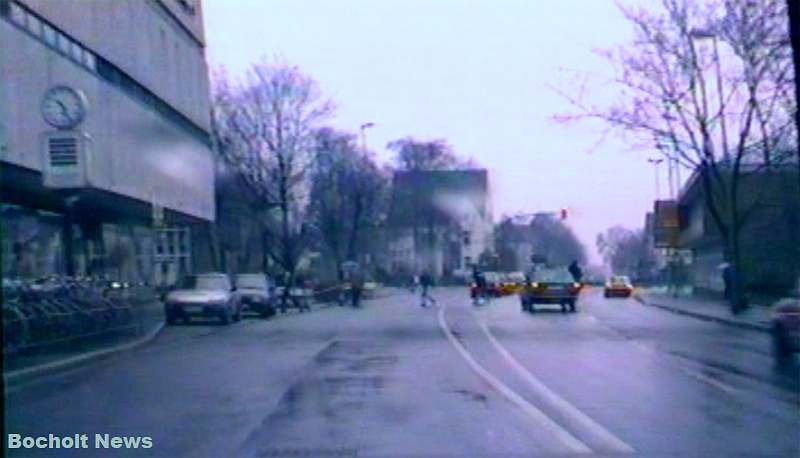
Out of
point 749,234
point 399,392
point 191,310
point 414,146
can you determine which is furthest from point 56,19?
point 414,146

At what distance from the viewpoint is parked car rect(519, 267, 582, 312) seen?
52812 millimetres

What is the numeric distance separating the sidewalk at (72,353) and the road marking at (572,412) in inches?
282

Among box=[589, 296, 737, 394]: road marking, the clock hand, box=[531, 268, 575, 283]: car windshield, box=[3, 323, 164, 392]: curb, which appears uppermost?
the clock hand

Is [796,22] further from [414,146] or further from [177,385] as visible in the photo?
[414,146]

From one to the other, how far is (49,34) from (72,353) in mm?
12384

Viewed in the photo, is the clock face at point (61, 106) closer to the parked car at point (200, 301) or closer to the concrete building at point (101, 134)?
the concrete building at point (101, 134)

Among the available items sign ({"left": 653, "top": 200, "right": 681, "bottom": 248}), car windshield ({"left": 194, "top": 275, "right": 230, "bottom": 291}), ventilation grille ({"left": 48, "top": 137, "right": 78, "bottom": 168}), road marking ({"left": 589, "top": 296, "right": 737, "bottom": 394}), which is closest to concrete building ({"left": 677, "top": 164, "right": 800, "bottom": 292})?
sign ({"left": 653, "top": 200, "right": 681, "bottom": 248})

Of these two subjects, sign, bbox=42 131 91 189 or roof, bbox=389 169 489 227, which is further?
roof, bbox=389 169 489 227

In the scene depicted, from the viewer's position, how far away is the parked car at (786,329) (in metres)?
24.2

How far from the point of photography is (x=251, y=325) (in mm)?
44031

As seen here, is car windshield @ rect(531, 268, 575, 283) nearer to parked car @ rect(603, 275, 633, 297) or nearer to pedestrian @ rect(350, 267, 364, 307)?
pedestrian @ rect(350, 267, 364, 307)

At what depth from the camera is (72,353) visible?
26750 mm

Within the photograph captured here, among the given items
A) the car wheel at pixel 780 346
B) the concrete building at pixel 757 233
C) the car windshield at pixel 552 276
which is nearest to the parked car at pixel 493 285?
the concrete building at pixel 757 233

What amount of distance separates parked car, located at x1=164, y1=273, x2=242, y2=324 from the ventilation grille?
36.0ft
